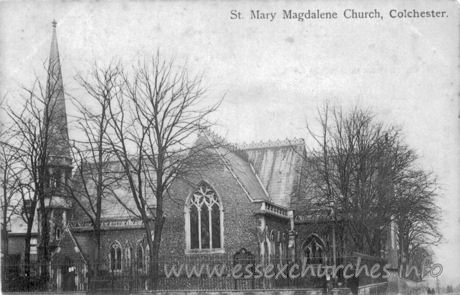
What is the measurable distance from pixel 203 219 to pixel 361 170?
31.0 ft

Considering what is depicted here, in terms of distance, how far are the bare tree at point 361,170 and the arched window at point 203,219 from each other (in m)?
6.20

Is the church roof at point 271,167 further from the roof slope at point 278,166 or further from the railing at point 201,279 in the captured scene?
the railing at point 201,279

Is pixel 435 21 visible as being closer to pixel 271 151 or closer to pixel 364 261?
pixel 364 261

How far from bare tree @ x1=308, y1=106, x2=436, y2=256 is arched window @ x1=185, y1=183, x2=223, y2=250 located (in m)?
6.20

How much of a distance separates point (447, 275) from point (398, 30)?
9.73 meters

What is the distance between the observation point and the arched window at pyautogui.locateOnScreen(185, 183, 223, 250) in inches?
1441

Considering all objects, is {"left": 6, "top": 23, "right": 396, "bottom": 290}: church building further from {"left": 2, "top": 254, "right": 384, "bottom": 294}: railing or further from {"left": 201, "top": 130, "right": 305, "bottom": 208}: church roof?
{"left": 2, "top": 254, "right": 384, "bottom": 294}: railing

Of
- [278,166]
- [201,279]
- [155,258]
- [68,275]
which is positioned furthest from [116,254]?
[201,279]

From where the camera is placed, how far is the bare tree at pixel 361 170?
31.8 m

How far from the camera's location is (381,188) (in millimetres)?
32438

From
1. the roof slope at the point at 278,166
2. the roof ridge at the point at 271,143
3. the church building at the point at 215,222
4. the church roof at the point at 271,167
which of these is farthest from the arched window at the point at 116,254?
the roof ridge at the point at 271,143

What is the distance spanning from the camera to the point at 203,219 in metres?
37.0

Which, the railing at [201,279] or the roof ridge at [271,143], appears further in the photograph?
the roof ridge at [271,143]

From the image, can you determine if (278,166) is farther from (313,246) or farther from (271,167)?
(313,246)
